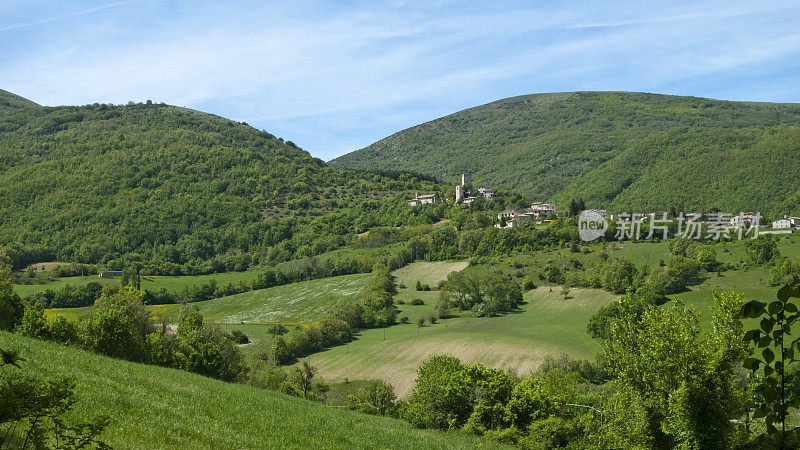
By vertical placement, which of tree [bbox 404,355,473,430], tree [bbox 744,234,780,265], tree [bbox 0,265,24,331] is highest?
tree [bbox 744,234,780,265]

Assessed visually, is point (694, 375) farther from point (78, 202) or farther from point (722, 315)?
point (78, 202)

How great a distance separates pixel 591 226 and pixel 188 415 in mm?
141203

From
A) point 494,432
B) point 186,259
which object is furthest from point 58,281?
point 494,432

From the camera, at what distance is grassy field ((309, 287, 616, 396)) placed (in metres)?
77.4

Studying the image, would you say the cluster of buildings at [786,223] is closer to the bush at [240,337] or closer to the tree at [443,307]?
the tree at [443,307]

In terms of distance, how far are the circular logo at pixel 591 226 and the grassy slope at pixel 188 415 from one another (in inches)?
4892

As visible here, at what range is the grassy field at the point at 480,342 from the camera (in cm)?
7744

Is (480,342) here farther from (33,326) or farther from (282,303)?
(33,326)

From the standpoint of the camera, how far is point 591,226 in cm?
14538

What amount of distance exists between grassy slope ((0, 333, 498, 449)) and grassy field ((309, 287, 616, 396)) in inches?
1914

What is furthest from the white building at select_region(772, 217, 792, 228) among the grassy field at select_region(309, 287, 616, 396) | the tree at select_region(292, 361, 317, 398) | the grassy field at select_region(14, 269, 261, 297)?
the grassy field at select_region(14, 269, 261, 297)

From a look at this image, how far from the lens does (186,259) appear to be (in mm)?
172875

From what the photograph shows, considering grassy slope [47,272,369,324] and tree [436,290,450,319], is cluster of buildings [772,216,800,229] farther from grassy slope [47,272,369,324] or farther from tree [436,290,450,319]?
grassy slope [47,272,369,324]

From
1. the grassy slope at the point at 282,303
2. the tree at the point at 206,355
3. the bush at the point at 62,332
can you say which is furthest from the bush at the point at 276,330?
the bush at the point at 62,332
